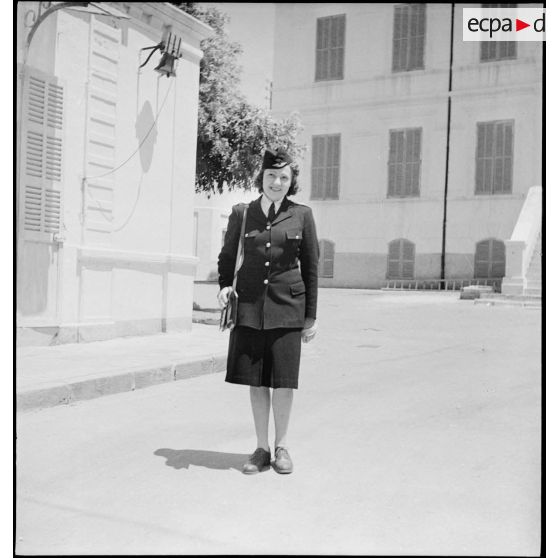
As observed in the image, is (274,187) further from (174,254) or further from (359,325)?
(359,325)

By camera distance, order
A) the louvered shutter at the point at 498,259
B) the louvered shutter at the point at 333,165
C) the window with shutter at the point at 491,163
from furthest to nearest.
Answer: the louvered shutter at the point at 333,165
the louvered shutter at the point at 498,259
the window with shutter at the point at 491,163

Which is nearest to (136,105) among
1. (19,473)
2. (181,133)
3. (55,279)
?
(181,133)

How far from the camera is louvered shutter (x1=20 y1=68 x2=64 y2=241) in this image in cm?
709

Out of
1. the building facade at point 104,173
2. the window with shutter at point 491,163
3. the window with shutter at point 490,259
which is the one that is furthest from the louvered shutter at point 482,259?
the building facade at point 104,173

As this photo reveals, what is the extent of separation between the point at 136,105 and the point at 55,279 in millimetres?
2451

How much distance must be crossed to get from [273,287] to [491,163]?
16.7m

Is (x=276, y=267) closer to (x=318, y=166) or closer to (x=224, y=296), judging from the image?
(x=224, y=296)

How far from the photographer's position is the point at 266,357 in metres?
3.61

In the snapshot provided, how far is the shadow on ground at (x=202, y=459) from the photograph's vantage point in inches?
147

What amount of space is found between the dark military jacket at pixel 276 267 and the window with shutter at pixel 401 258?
16.2m

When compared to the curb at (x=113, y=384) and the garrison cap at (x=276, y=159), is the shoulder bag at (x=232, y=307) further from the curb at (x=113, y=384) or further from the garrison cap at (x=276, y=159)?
the curb at (x=113, y=384)

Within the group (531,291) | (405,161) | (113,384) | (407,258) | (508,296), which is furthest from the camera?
(405,161)

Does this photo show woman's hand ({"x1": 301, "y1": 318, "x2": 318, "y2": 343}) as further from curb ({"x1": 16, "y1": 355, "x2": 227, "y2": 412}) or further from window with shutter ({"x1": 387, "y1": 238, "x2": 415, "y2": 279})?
window with shutter ({"x1": 387, "y1": 238, "x2": 415, "y2": 279})

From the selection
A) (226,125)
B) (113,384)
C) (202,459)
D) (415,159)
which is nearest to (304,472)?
(202,459)
